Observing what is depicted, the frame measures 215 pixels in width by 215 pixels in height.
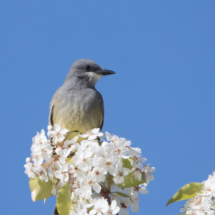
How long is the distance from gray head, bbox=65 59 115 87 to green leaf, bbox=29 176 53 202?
3801 millimetres

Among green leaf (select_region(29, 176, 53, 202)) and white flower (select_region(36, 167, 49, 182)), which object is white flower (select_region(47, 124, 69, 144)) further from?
green leaf (select_region(29, 176, 53, 202))

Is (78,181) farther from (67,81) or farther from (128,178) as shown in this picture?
(67,81)

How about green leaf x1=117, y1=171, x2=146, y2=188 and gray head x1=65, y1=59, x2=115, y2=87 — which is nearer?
green leaf x1=117, y1=171, x2=146, y2=188

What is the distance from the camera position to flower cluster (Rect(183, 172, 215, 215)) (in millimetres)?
3146

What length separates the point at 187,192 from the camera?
11.2ft

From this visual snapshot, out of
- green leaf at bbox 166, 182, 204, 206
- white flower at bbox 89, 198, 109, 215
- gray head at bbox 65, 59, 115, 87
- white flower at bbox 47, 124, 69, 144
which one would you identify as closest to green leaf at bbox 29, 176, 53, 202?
white flower at bbox 47, 124, 69, 144

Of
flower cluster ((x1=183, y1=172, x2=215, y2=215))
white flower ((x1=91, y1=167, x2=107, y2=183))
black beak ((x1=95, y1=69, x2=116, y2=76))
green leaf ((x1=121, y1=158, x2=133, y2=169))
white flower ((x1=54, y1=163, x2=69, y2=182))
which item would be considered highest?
black beak ((x1=95, y1=69, x2=116, y2=76))

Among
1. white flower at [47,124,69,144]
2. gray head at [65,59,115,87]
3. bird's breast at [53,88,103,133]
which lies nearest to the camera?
white flower at [47,124,69,144]

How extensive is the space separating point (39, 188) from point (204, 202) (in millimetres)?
1709

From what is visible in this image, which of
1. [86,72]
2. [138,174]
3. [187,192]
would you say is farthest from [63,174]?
[86,72]

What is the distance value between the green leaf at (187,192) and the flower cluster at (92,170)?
1.02 ft

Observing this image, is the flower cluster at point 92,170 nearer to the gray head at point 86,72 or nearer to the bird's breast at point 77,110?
the bird's breast at point 77,110

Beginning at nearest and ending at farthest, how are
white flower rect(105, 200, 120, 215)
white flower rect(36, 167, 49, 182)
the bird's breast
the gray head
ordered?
white flower rect(105, 200, 120, 215) → white flower rect(36, 167, 49, 182) → the bird's breast → the gray head

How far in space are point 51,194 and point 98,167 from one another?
769 mm
